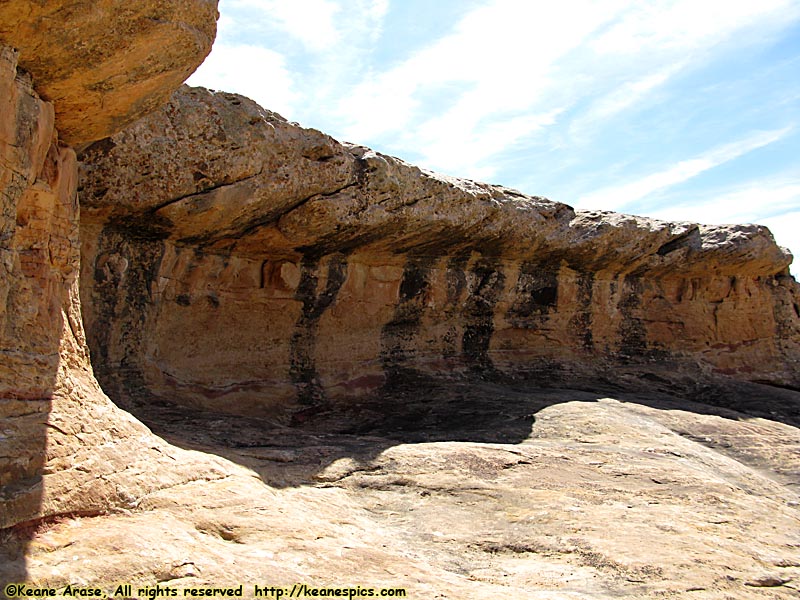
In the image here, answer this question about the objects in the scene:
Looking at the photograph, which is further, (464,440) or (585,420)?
(585,420)

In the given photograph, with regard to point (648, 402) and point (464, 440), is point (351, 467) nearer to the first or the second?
point (464, 440)

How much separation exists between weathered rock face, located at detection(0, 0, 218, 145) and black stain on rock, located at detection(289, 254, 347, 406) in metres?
3.90

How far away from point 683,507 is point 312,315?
474 centimetres

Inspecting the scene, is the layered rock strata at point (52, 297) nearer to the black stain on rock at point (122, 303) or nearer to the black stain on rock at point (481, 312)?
the black stain on rock at point (122, 303)

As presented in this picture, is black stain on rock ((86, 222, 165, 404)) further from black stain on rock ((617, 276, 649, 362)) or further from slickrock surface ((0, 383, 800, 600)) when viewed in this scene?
black stain on rock ((617, 276, 649, 362))

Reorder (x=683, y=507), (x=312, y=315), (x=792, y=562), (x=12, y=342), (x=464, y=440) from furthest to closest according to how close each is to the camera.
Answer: (x=312, y=315) → (x=464, y=440) → (x=683, y=507) → (x=792, y=562) → (x=12, y=342)

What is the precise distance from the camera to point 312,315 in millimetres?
8539

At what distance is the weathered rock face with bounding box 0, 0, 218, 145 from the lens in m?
3.69

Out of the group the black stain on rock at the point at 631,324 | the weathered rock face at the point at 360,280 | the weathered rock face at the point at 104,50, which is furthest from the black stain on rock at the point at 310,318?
the black stain on rock at the point at 631,324

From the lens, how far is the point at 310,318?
8531 mm

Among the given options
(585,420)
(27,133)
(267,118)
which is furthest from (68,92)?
(585,420)

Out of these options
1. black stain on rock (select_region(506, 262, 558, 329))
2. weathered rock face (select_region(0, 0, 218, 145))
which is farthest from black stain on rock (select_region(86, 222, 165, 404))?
black stain on rock (select_region(506, 262, 558, 329))

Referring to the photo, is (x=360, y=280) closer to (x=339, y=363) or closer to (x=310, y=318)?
(x=310, y=318)

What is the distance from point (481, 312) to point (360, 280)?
6.45ft
